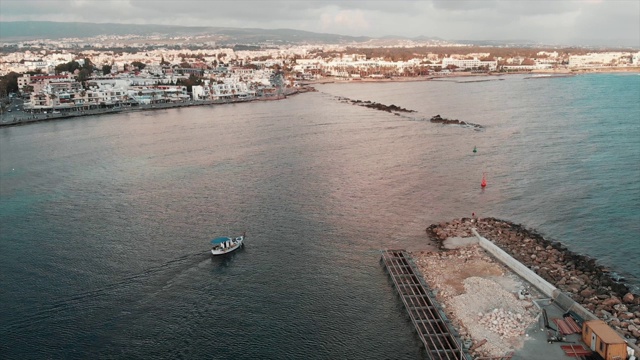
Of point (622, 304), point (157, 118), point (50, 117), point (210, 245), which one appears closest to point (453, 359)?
point (622, 304)

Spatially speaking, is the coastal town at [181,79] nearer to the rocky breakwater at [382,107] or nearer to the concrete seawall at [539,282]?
the rocky breakwater at [382,107]

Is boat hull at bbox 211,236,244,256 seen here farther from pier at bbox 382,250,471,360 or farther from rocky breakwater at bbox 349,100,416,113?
rocky breakwater at bbox 349,100,416,113

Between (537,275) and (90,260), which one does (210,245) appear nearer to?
(90,260)

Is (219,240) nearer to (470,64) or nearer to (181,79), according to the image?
(181,79)

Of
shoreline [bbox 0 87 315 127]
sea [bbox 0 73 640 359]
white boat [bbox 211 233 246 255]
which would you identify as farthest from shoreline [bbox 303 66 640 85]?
white boat [bbox 211 233 246 255]

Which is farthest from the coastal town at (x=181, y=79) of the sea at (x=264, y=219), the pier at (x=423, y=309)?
the pier at (x=423, y=309)

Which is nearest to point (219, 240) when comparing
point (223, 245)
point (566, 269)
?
point (223, 245)
